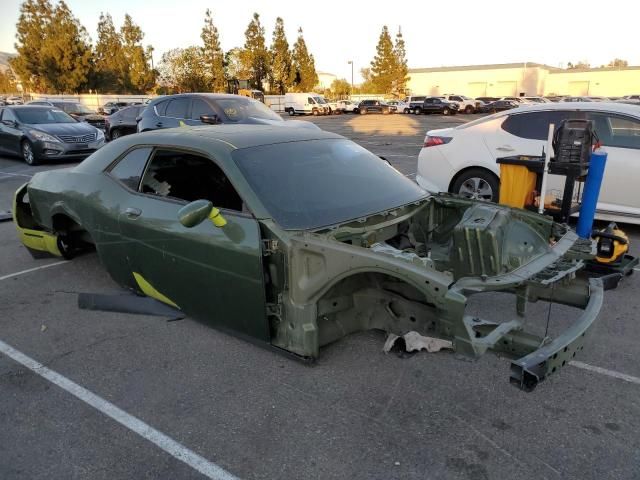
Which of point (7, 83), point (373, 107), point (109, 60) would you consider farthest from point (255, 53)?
point (7, 83)

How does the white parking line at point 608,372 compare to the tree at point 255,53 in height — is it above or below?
below

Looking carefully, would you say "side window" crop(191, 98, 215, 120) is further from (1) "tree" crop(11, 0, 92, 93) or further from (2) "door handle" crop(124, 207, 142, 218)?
(1) "tree" crop(11, 0, 92, 93)

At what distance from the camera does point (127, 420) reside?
110 inches

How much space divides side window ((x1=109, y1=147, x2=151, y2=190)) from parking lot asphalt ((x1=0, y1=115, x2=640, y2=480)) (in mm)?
1110

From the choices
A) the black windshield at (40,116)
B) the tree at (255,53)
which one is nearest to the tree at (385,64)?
the tree at (255,53)

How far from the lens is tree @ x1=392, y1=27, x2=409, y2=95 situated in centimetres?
6894

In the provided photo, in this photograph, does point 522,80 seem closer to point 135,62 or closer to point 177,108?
point 135,62

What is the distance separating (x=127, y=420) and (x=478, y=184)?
5598 mm

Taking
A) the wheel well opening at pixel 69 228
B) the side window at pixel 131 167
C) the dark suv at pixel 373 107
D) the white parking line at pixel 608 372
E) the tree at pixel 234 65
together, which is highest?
the tree at pixel 234 65

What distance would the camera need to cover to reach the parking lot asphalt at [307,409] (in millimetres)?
2422

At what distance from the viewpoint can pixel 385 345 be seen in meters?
3.42

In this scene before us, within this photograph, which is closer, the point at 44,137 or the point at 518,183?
the point at 518,183

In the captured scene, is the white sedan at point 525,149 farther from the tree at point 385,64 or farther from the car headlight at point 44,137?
the tree at point 385,64

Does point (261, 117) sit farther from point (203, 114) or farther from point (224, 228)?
point (224, 228)
